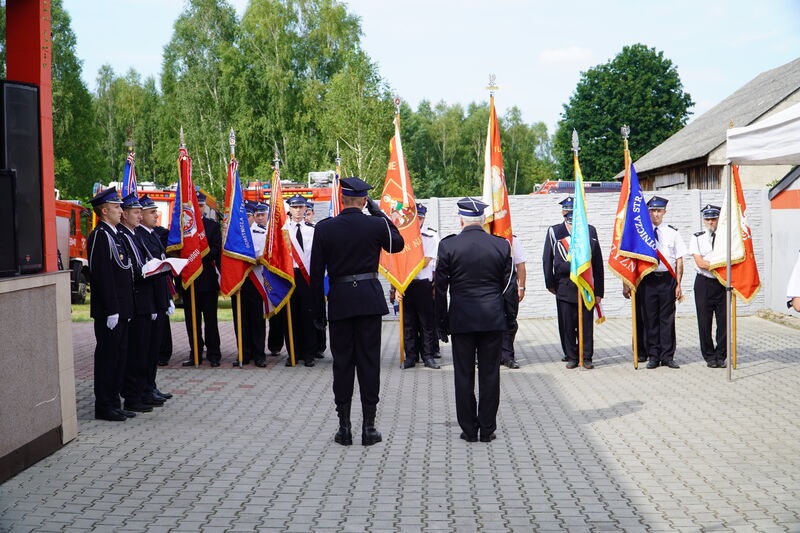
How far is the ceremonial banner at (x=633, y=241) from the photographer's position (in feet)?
36.6

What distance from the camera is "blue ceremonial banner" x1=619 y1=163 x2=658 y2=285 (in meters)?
11.1

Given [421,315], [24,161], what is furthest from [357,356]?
[421,315]

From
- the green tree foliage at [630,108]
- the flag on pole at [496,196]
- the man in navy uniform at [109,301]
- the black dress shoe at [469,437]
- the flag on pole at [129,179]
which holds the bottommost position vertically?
the black dress shoe at [469,437]

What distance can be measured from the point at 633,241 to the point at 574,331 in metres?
1.45

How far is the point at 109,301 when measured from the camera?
7930 millimetres

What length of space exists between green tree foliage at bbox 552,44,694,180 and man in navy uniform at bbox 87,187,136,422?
163 feet

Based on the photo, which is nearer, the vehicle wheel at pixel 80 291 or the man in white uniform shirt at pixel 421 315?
the man in white uniform shirt at pixel 421 315

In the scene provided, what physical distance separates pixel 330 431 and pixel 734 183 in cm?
653

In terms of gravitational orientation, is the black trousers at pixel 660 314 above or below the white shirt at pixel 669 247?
below

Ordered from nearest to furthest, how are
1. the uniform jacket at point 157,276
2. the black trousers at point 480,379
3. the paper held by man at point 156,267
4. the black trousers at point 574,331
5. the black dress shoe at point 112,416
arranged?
1. the black trousers at point 480,379
2. the black dress shoe at point 112,416
3. the paper held by man at point 156,267
4. the uniform jacket at point 157,276
5. the black trousers at point 574,331

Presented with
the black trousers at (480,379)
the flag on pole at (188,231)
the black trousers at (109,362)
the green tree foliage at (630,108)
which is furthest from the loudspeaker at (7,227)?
the green tree foliage at (630,108)

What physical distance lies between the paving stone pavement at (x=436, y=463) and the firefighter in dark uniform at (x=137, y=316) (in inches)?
15.1

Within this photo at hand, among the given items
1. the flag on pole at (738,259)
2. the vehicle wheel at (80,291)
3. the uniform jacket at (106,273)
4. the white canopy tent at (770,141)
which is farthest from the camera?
the vehicle wheel at (80,291)

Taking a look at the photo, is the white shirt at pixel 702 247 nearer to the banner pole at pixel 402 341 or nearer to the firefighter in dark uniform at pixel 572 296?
the firefighter in dark uniform at pixel 572 296
